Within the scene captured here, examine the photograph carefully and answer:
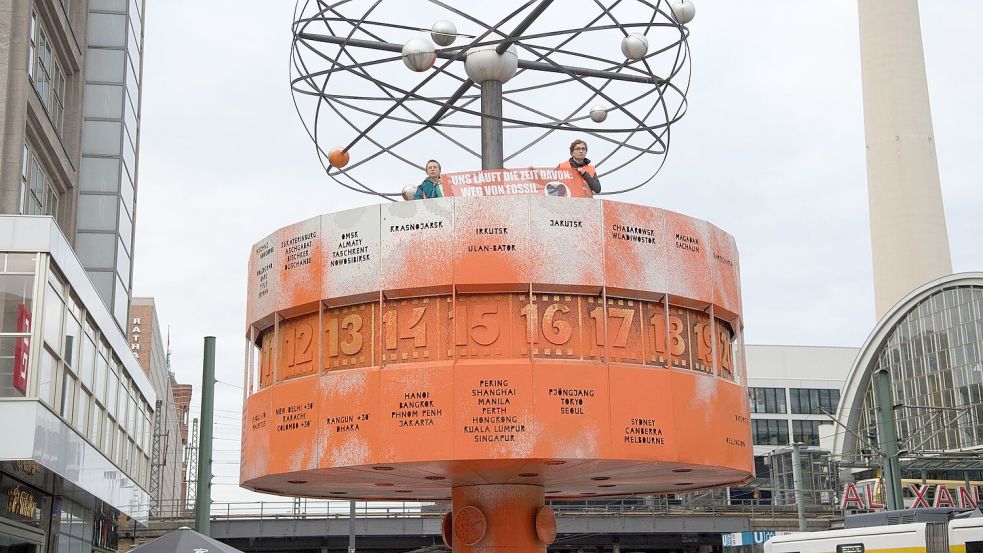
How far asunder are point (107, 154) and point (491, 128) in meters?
35.5

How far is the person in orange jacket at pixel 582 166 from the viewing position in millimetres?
20422

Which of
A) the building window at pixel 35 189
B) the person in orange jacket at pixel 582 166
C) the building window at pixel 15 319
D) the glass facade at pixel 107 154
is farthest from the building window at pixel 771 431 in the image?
the person in orange jacket at pixel 582 166

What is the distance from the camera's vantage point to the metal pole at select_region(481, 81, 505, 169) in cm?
2136

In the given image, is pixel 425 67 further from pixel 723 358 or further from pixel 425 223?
pixel 723 358

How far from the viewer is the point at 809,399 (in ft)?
396

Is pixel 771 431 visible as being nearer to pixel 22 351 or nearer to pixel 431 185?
pixel 22 351

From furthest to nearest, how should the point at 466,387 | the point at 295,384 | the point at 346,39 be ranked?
the point at 346,39 < the point at 295,384 < the point at 466,387

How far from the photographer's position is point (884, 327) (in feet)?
264

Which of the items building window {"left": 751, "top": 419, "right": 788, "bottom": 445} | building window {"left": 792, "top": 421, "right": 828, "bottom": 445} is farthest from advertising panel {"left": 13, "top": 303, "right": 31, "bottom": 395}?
building window {"left": 792, "top": 421, "right": 828, "bottom": 445}

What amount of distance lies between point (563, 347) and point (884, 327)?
67.7m

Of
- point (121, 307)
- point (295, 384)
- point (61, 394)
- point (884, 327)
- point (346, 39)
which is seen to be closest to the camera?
point (295, 384)

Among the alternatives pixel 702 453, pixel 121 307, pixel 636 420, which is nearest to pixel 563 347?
pixel 636 420

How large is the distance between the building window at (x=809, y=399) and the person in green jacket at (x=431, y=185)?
105789mm

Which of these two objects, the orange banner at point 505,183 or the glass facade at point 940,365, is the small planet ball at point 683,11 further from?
the glass facade at point 940,365
